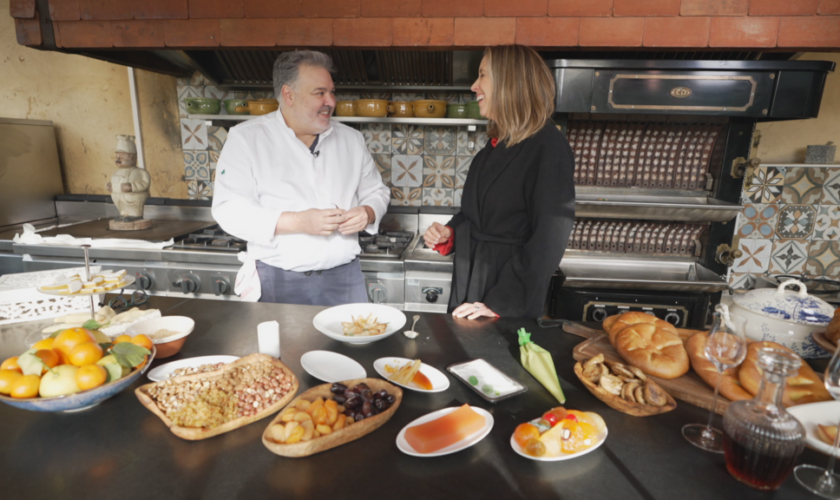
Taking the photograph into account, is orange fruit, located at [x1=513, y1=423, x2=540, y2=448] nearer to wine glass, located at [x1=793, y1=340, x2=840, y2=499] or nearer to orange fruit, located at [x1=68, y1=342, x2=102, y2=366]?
wine glass, located at [x1=793, y1=340, x2=840, y2=499]

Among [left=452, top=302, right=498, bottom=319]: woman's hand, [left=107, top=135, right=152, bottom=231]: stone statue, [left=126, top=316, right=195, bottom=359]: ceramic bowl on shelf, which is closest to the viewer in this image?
[left=126, top=316, right=195, bottom=359]: ceramic bowl on shelf

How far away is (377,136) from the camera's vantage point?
3395 millimetres

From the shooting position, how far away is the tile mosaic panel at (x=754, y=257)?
3.16 m

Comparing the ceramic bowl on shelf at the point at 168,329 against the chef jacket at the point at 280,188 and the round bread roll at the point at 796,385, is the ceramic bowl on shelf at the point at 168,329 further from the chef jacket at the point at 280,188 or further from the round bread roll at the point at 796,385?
the round bread roll at the point at 796,385

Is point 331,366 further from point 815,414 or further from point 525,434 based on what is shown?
point 815,414

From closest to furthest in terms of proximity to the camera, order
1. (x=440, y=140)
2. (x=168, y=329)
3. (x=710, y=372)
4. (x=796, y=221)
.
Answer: (x=710, y=372)
(x=168, y=329)
(x=796, y=221)
(x=440, y=140)

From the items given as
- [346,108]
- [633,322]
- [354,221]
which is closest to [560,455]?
[633,322]

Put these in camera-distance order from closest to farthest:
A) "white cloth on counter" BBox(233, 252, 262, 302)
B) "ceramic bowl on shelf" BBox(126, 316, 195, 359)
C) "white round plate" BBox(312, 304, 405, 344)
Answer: "ceramic bowl on shelf" BBox(126, 316, 195, 359), "white round plate" BBox(312, 304, 405, 344), "white cloth on counter" BBox(233, 252, 262, 302)

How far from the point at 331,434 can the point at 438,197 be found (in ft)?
8.75

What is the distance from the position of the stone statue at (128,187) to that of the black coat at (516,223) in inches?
94.0

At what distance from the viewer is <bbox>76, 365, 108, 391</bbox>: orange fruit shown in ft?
3.37

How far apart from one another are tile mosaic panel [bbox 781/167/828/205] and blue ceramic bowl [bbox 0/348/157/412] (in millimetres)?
3750

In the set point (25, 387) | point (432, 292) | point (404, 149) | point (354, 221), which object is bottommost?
point (432, 292)

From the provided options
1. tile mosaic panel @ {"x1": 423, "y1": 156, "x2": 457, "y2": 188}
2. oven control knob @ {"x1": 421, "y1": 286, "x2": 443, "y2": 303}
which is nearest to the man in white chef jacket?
oven control knob @ {"x1": 421, "y1": 286, "x2": 443, "y2": 303}
